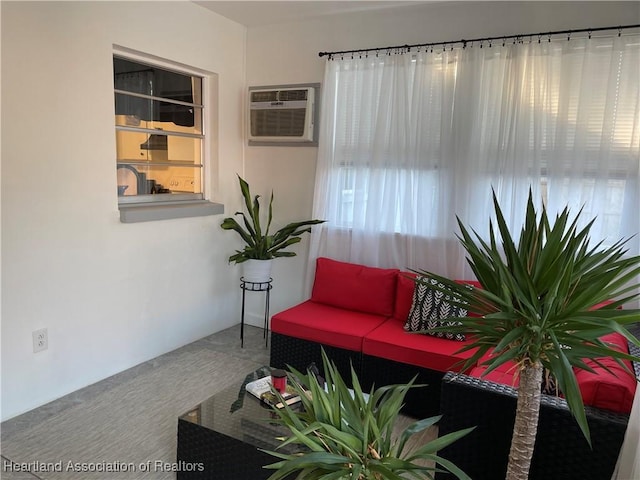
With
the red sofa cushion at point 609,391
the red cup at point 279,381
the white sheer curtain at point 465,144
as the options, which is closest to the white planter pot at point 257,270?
the white sheer curtain at point 465,144

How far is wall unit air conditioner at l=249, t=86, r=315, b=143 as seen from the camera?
3732 mm

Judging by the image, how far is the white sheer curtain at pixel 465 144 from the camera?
9.29 feet

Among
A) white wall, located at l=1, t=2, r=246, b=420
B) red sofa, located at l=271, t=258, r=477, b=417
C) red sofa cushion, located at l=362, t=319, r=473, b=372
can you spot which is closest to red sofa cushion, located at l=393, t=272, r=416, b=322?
red sofa, located at l=271, t=258, r=477, b=417

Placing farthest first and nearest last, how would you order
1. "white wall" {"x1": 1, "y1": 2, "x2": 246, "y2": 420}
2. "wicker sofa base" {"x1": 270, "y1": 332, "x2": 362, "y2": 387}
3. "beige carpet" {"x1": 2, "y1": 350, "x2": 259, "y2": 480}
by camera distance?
"wicker sofa base" {"x1": 270, "y1": 332, "x2": 362, "y2": 387}
"white wall" {"x1": 1, "y1": 2, "x2": 246, "y2": 420}
"beige carpet" {"x1": 2, "y1": 350, "x2": 259, "y2": 480}

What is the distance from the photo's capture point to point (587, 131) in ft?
9.43

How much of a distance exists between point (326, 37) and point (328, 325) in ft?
7.15

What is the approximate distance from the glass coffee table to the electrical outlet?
1.20 meters

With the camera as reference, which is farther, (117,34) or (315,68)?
(315,68)

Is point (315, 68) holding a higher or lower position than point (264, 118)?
higher

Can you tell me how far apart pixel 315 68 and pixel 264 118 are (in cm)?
56

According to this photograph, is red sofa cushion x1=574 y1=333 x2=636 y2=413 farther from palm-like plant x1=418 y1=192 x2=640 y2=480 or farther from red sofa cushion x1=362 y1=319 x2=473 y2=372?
red sofa cushion x1=362 y1=319 x2=473 y2=372

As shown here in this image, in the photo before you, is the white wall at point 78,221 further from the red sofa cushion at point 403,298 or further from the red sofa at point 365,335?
the red sofa cushion at point 403,298

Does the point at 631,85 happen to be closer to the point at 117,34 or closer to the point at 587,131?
the point at 587,131

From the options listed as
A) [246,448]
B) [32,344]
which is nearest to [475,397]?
[246,448]
